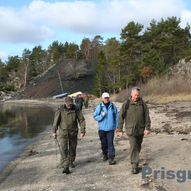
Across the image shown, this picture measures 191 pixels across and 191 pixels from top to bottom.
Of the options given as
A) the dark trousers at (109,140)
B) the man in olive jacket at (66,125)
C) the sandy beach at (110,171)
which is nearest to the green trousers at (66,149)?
the man in olive jacket at (66,125)

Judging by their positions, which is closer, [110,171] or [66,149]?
[110,171]

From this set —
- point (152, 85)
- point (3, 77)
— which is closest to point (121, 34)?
point (152, 85)

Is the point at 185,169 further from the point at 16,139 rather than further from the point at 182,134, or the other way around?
the point at 16,139

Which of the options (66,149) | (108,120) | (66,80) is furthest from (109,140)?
(66,80)

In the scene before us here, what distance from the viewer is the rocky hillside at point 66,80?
195ft

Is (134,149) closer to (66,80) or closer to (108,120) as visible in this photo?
(108,120)

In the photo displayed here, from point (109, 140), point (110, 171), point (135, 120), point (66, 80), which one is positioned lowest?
point (110, 171)

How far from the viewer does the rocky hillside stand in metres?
59.4

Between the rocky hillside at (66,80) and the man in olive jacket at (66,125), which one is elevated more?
the rocky hillside at (66,80)

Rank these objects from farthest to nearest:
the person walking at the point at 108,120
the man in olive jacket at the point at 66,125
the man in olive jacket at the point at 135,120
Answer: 1. the person walking at the point at 108,120
2. the man in olive jacket at the point at 66,125
3. the man in olive jacket at the point at 135,120

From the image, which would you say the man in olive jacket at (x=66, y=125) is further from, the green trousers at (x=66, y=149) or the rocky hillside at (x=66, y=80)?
the rocky hillside at (x=66, y=80)

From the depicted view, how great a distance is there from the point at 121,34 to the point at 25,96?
36.4 metres

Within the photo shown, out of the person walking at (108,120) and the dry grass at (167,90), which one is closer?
the person walking at (108,120)

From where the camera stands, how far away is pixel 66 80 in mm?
61562
